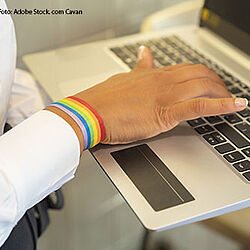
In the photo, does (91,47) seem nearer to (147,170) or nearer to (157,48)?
(157,48)

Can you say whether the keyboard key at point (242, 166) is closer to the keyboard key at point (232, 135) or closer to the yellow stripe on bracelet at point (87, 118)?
the keyboard key at point (232, 135)

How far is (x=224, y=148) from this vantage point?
1.94 ft

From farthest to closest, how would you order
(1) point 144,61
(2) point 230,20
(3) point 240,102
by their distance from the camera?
(2) point 230,20 → (1) point 144,61 → (3) point 240,102

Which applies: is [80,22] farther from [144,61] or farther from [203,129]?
[203,129]

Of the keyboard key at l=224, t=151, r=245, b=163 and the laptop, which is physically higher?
the keyboard key at l=224, t=151, r=245, b=163

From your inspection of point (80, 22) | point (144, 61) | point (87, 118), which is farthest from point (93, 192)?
point (87, 118)

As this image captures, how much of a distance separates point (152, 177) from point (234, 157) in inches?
4.4

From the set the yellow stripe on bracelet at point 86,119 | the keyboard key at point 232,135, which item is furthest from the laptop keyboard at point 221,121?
the yellow stripe on bracelet at point 86,119

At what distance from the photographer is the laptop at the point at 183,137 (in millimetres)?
516

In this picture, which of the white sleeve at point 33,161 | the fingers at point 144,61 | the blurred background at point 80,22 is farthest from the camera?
the blurred background at point 80,22

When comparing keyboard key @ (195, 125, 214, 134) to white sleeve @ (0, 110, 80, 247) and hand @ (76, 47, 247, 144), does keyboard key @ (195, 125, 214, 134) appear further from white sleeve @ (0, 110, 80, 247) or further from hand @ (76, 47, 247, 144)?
white sleeve @ (0, 110, 80, 247)

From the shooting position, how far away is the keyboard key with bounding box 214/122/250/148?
0.60 m

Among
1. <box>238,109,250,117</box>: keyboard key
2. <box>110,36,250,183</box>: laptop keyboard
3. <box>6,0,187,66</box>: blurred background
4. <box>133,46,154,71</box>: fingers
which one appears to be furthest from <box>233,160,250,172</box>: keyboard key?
<box>6,0,187,66</box>: blurred background

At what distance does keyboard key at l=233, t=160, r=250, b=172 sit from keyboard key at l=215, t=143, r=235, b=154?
26mm
